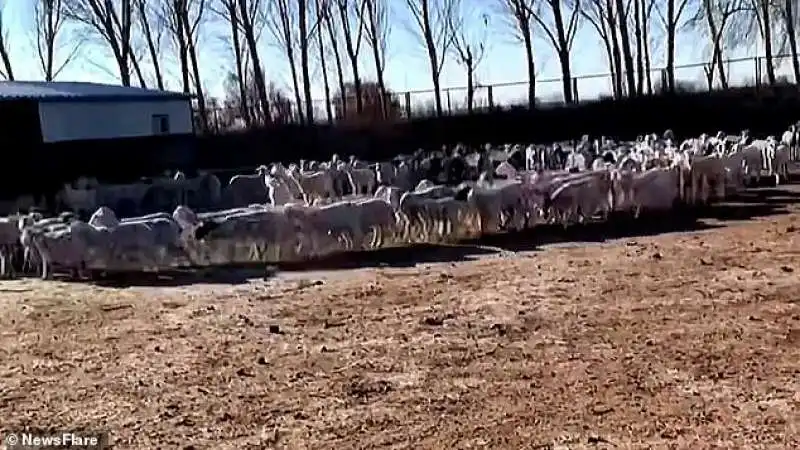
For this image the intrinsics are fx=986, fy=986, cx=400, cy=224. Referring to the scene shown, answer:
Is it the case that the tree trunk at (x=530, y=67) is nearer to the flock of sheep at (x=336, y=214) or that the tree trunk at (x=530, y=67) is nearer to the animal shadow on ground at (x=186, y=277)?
the flock of sheep at (x=336, y=214)

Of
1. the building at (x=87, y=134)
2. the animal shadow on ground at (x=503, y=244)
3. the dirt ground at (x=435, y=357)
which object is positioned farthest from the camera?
the building at (x=87, y=134)

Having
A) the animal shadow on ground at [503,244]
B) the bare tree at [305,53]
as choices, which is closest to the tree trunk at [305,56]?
the bare tree at [305,53]

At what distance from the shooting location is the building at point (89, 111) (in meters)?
25.9

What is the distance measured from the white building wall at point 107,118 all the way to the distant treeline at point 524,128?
109cm

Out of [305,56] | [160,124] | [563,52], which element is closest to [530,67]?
[563,52]

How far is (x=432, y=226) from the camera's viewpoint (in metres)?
15.1

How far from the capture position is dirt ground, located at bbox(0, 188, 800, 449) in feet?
20.1

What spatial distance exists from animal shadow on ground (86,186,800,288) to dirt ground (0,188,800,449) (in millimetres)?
608

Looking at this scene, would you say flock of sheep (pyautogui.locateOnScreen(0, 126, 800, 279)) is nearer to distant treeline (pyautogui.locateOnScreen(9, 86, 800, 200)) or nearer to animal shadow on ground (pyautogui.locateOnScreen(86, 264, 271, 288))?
animal shadow on ground (pyautogui.locateOnScreen(86, 264, 271, 288))

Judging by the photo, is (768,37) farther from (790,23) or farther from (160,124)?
(160,124)

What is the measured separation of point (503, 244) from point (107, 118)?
56.2 ft

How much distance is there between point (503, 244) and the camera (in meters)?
14.3

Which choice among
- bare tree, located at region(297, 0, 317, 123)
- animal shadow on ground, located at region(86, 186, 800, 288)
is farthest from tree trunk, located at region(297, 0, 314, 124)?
animal shadow on ground, located at region(86, 186, 800, 288)

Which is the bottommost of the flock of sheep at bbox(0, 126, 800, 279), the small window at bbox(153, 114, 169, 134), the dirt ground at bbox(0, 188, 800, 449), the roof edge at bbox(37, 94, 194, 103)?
the dirt ground at bbox(0, 188, 800, 449)
